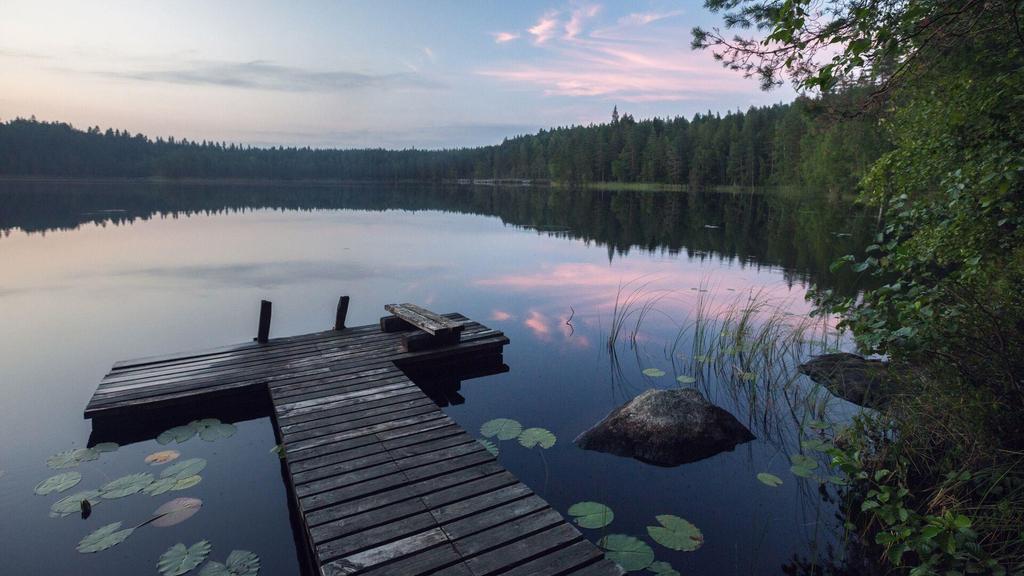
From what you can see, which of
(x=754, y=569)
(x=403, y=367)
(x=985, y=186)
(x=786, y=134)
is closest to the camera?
(x=985, y=186)

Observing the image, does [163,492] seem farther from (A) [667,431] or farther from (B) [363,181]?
(B) [363,181]

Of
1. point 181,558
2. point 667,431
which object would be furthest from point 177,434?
point 667,431

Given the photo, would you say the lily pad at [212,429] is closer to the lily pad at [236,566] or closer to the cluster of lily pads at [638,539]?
the lily pad at [236,566]

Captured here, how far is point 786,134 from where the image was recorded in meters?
78.9

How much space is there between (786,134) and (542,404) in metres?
84.6

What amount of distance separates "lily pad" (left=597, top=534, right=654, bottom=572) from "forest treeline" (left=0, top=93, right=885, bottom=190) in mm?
A: 46752

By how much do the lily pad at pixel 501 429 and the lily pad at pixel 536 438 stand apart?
0.48 ft

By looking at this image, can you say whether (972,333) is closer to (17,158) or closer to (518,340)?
(518,340)

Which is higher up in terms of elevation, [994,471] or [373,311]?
[994,471]

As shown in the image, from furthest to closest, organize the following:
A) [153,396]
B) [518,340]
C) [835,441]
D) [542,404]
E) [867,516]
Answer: [518,340] → [542,404] → [153,396] → [835,441] → [867,516]

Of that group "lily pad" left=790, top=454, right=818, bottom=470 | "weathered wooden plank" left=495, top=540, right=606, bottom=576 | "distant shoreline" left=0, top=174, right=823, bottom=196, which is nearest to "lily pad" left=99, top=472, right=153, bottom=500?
"weathered wooden plank" left=495, top=540, right=606, bottom=576

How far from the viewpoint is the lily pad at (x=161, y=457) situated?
729cm

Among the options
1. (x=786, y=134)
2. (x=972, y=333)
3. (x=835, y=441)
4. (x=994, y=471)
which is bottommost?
(x=835, y=441)

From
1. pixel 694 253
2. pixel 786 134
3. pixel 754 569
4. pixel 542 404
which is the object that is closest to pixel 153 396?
pixel 542 404
